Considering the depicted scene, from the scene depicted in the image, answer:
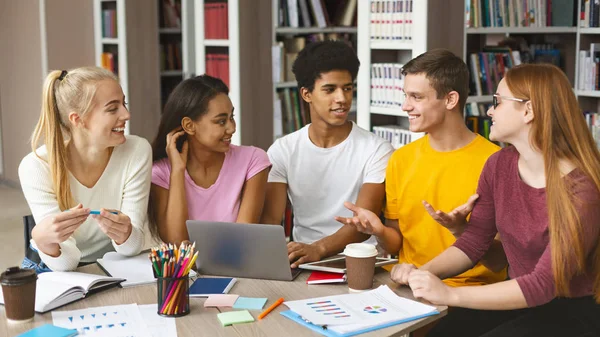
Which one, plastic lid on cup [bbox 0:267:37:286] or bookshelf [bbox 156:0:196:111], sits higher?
bookshelf [bbox 156:0:196:111]

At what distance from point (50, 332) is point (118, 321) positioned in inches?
6.0

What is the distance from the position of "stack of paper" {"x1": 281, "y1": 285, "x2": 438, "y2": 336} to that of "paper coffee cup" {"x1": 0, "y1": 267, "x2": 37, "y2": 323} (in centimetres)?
59

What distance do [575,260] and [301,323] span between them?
702mm

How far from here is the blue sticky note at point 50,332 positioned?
1551 mm

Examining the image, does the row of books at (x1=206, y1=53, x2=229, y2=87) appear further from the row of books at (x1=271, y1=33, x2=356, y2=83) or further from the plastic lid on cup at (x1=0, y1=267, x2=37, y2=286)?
the plastic lid on cup at (x1=0, y1=267, x2=37, y2=286)

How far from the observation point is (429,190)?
91.0 inches

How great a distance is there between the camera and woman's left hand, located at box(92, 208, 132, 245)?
2000 mm

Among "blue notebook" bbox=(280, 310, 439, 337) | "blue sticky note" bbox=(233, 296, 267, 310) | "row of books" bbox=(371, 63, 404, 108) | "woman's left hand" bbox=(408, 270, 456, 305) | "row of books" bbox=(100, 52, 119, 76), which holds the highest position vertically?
"row of books" bbox=(100, 52, 119, 76)

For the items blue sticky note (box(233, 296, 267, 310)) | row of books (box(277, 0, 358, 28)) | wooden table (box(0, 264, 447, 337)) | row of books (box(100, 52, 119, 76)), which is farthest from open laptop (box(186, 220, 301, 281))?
row of books (box(100, 52, 119, 76))

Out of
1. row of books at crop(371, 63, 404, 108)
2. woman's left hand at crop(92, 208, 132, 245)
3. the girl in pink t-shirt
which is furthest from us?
row of books at crop(371, 63, 404, 108)

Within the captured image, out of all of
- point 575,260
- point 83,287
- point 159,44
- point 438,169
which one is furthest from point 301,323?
point 159,44

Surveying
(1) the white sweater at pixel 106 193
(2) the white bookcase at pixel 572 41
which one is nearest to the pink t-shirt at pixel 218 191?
(1) the white sweater at pixel 106 193

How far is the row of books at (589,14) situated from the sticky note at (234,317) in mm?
3718

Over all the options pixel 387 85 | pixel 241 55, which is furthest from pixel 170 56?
pixel 387 85
